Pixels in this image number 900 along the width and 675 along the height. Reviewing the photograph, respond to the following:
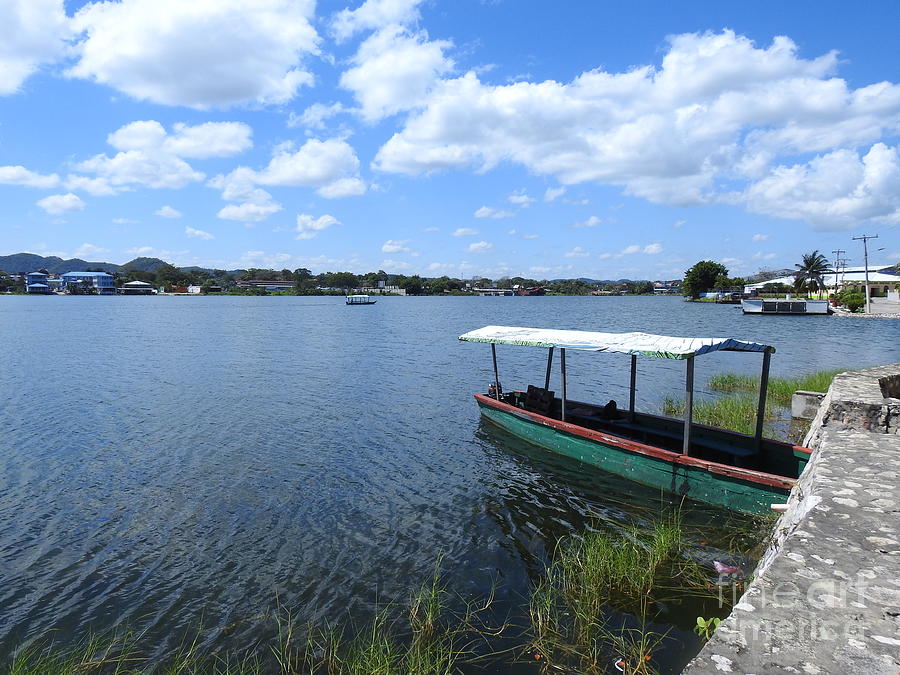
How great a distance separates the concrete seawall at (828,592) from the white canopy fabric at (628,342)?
223 inches

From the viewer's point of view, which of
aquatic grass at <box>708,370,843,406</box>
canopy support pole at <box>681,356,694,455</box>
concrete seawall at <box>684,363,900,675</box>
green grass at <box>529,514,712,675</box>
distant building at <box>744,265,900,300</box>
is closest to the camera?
concrete seawall at <box>684,363,900,675</box>

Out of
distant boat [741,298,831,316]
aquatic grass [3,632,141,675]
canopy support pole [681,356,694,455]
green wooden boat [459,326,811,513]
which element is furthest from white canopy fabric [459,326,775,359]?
distant boat [741,298,831,316]

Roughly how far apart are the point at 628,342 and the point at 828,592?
10.3 meters

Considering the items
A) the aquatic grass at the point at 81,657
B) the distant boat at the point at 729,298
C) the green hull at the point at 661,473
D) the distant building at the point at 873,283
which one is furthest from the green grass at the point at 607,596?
the distant boat at the point at 729,298

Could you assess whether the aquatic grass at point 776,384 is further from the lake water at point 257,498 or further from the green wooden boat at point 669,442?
the green wooden boat at point 669,442

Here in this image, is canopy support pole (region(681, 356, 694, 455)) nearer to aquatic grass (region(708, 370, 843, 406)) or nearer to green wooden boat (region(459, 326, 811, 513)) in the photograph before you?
green wooden boat (region(459, 326, 811, 513))

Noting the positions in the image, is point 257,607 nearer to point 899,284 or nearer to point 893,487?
point 893,487

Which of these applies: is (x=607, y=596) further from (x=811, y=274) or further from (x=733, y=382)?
(x=811, y=274)

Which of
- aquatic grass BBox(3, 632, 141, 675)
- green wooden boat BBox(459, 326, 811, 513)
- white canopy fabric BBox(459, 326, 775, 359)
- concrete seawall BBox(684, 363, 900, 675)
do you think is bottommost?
aquatic grass BBox(3, 632, 141, 675)

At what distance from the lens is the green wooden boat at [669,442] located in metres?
10.9

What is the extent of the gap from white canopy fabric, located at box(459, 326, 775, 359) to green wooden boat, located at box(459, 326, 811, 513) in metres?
0.02

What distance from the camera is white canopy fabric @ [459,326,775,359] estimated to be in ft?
40.0

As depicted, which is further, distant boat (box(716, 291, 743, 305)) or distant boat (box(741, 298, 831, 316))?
distant boat (box(716, 291, 743, 305))

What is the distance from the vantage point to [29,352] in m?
37.5
